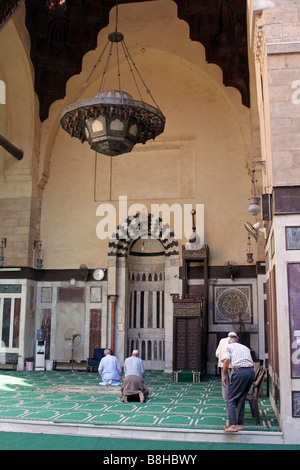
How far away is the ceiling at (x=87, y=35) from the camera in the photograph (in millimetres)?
10141

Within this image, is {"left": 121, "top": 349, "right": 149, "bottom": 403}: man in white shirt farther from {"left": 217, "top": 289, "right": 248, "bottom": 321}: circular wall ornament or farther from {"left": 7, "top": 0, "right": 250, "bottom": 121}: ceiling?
{"left": 7, "top": 0, "right": 250, "bottom": 121}: ceiling

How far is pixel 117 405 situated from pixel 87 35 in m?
8.21

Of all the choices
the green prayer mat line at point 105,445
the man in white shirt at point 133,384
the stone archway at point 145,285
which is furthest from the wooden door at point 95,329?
the green prayer mat line at point 105,445

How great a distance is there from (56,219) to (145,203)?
2037mm

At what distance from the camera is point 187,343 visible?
28.1ft

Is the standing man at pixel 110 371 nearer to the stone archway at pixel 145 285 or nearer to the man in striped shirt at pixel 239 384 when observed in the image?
the stone archway at pixel 145 285

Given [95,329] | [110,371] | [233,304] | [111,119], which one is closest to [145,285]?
[95,329]

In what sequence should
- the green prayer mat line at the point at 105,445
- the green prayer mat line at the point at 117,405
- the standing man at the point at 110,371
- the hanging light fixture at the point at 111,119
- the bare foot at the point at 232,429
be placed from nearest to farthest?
the green prayer mat line at the point at 105,445 < the bare foot at the point at 232,429 < the green prayer mat line at the point at 117,405 < the hanging light fixture at the point at 111,119 < the standing man at the point at 110,371

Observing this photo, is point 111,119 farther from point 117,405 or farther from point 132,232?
point 132,232

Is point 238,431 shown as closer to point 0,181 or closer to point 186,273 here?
point 186,273

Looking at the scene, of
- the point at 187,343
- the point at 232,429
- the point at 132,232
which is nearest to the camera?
the point at 232,429

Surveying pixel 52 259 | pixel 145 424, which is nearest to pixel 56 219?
pixel 52 259

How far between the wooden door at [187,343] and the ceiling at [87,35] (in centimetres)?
468
